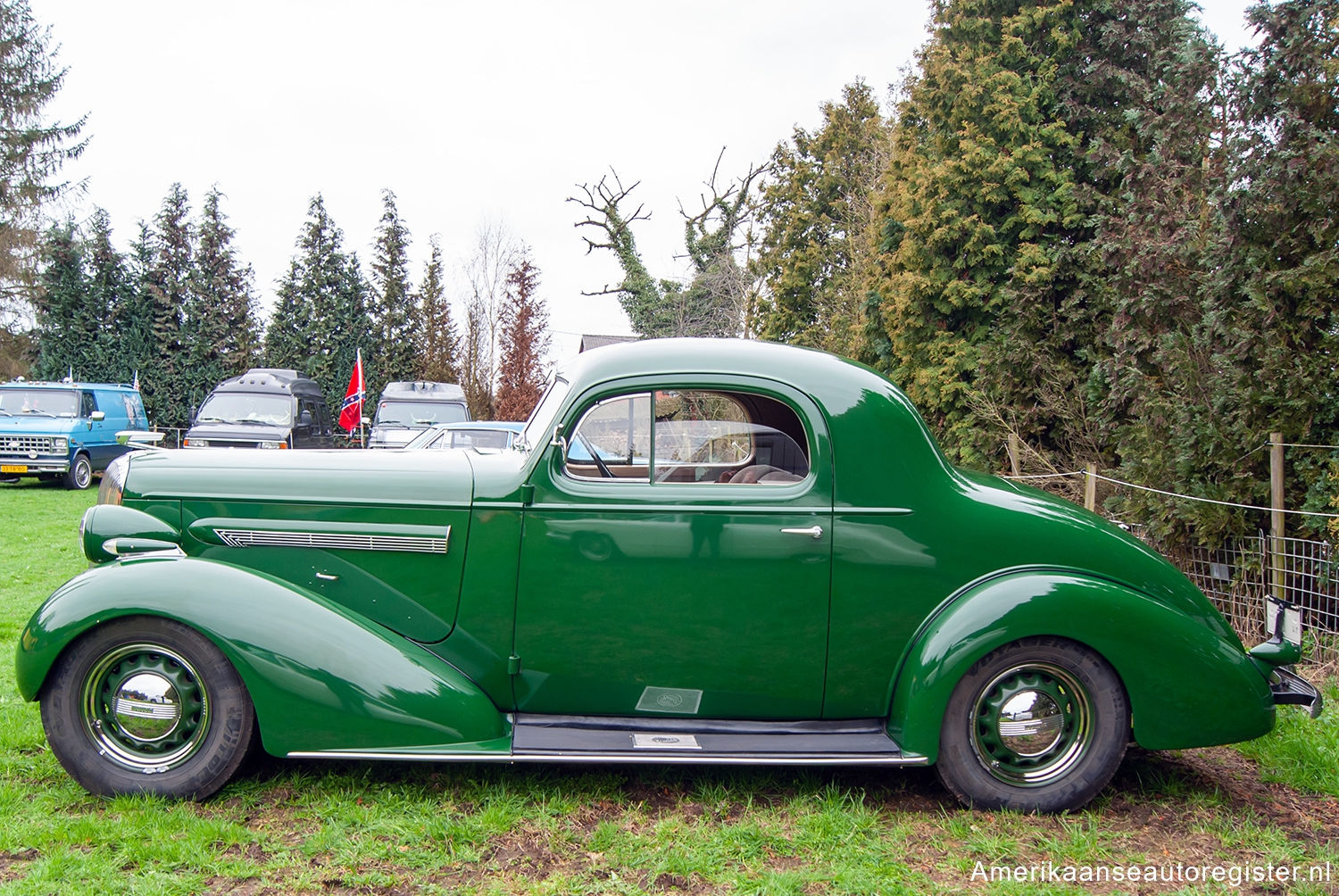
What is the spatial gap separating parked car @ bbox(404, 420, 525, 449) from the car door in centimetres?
846

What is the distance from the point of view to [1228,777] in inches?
151

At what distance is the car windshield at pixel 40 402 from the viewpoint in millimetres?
16000

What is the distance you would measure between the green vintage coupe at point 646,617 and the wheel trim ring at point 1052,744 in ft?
0.04

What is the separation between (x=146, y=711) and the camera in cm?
329

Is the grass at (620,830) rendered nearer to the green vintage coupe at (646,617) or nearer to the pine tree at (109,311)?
the green vintage coupe at (646,617)

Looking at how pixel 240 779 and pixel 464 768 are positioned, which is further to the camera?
pixel 464 768

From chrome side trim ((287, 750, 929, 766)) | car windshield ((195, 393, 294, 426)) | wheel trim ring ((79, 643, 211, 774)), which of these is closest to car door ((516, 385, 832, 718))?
chrome side trim ((287, 750, 929, 766))

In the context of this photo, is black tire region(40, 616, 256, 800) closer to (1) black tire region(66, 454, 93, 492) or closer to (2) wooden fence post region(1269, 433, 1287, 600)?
(2) wooden fence post region(1269, 433, 1287, 600)

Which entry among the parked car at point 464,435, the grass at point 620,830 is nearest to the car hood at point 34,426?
the parked car at point 464,435

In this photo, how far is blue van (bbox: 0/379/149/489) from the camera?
15.5 m

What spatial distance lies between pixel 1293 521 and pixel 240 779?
21.6ft

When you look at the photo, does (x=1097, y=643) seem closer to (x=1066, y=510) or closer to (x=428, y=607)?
(x=1066, y=510)

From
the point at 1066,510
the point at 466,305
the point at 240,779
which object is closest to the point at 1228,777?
the point at 1066,510

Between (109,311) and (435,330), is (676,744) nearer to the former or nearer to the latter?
(435,330)
